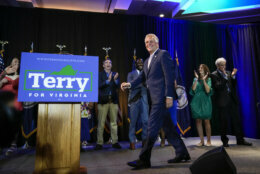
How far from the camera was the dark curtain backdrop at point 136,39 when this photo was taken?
4.71m

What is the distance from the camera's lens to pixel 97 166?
2.26 m

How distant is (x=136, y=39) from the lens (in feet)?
17.2

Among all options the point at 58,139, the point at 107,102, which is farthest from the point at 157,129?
the point at 107,102

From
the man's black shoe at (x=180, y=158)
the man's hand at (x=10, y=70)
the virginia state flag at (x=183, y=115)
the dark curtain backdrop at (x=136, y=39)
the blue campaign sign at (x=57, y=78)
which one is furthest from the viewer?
the virginia state flag at (x=183, y=115)

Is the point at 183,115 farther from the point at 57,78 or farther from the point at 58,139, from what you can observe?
the point at 57,78

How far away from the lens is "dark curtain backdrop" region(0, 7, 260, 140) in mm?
4707

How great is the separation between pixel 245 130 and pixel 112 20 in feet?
16.6

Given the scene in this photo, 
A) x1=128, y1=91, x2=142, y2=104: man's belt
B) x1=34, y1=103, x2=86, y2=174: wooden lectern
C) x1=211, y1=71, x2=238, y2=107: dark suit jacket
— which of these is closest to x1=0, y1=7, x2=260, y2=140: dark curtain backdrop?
x1=128, y1=91, x2=142, y2=104: man's belt

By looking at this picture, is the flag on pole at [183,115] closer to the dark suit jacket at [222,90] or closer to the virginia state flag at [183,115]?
the virginia state flag at [183,115]

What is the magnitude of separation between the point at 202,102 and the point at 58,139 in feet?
9.54

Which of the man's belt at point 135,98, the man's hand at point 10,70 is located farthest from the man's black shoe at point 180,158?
the man's hand at point 10,70

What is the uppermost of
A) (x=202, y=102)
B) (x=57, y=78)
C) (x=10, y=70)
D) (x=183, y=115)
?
(x=10, y=70)

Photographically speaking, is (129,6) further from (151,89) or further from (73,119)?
(73,119)

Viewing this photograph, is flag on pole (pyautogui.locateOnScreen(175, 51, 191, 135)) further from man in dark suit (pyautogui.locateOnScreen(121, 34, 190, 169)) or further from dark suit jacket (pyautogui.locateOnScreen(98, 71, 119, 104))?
man in dark suit (pyautogui.locateOnScreen(121, 34, 190, 169))
